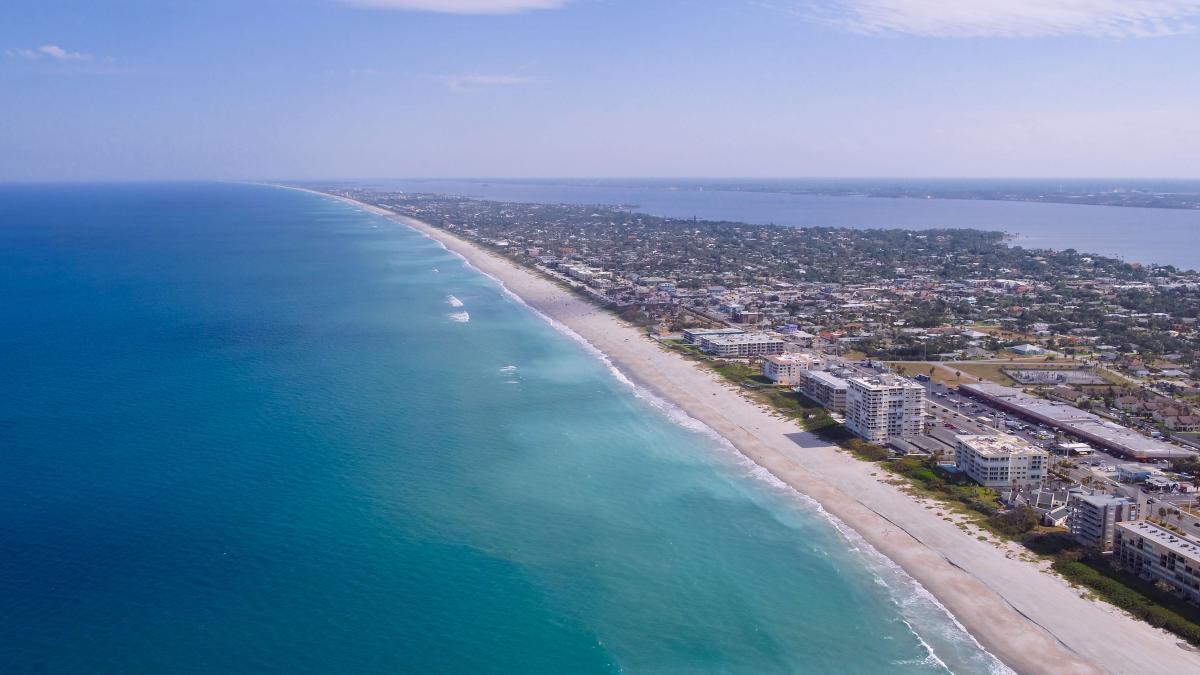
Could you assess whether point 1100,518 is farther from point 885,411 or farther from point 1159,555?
point 885,411

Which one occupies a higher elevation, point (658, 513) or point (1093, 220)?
point (1093, 220)

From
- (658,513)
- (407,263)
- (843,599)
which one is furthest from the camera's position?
(407,263)

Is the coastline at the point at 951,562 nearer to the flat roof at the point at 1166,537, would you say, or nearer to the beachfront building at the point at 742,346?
the flat roof at the point at 1166,537

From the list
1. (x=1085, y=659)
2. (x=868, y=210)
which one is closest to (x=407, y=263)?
(x=1085, y=659)

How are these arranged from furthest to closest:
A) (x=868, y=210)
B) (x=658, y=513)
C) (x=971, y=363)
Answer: (x=868, y=210), (x=971, y=363), (x=658, y=513)

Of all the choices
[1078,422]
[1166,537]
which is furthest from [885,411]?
[1166,537]

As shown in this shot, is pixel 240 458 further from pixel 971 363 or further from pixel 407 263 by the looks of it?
pixel 407 263

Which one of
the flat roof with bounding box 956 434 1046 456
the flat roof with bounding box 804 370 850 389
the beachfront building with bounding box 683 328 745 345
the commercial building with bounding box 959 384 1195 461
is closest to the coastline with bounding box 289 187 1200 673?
the flat roof with bounding box 804 370 850 389
